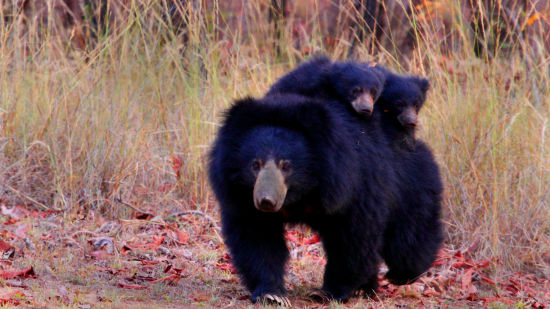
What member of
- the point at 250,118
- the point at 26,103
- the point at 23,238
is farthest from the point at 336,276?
the point at 26,103

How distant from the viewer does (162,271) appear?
176 inches

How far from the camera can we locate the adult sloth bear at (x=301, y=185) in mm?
3578

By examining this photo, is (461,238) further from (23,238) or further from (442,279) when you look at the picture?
(23,238)

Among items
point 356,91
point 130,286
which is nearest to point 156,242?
point 130,286

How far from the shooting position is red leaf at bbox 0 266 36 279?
377 cm

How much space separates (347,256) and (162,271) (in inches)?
50.1

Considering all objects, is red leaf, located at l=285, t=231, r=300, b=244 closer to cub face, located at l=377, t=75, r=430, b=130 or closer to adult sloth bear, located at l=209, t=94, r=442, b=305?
adult sloth bear, located at l=209, t=94, r=442, b=305

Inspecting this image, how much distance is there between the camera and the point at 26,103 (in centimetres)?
590

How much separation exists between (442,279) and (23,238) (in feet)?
8.93

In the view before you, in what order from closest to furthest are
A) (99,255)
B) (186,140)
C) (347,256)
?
(347,256), (99,255), (186,140)

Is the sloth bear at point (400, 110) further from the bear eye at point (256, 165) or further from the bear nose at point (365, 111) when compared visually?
the bear eye at point (256, 165)

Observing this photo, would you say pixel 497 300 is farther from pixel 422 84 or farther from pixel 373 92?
pixel 373 92

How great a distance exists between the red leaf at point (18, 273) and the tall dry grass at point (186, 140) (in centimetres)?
135

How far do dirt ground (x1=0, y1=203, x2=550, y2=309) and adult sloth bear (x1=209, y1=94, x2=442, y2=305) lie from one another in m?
0.22
